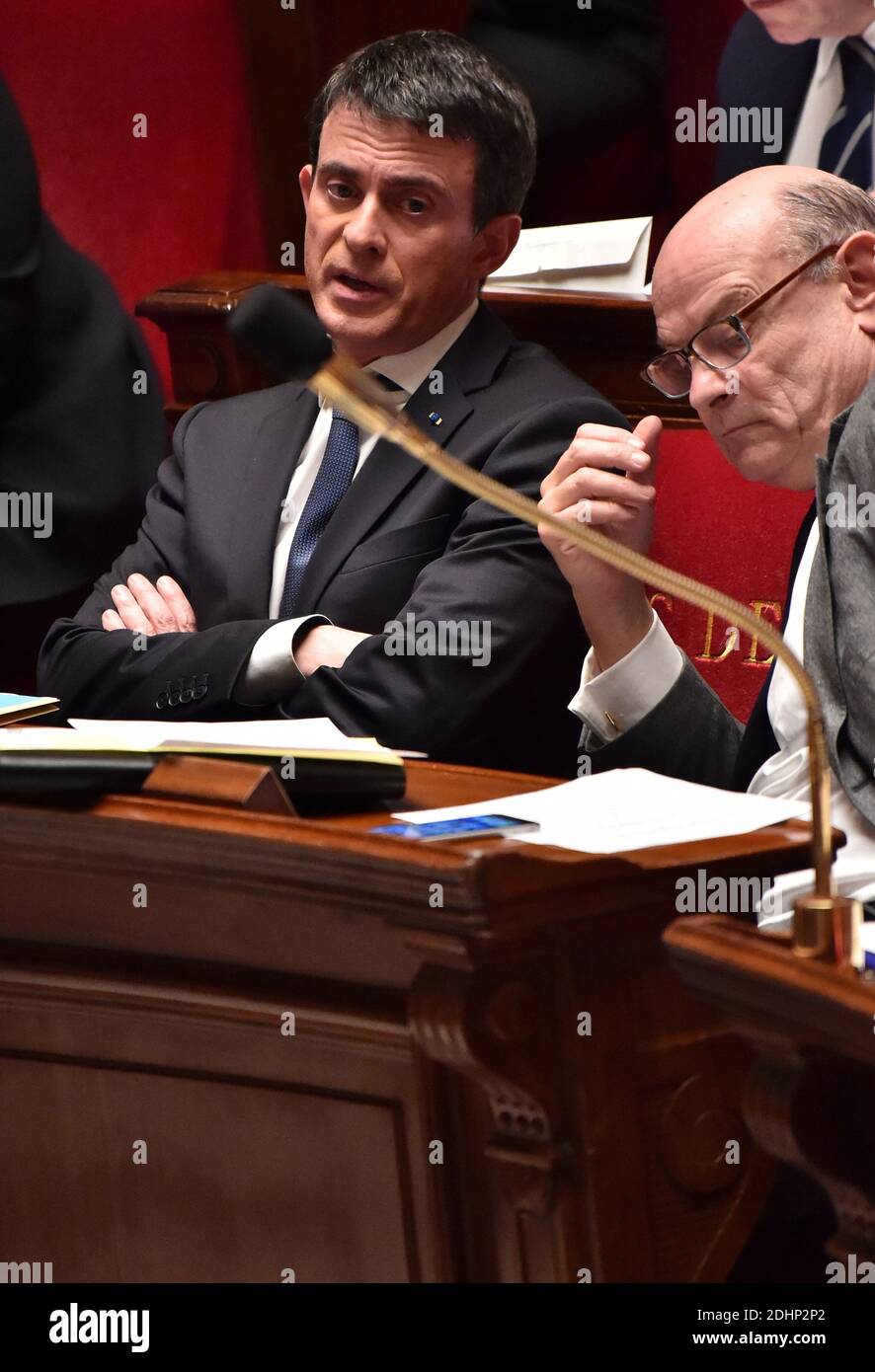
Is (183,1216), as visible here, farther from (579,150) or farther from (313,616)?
(579,150)

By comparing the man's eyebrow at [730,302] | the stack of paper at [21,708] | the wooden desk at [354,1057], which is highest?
the man's eyebrow at [730,302]

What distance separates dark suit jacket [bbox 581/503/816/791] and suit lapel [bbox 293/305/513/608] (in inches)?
19.5

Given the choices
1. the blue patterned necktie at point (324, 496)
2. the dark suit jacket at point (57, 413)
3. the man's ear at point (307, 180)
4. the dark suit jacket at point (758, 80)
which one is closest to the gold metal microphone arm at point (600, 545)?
the blue patterned necktie at point (324, 496)

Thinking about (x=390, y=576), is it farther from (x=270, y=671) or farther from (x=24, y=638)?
(x=24, y=638)

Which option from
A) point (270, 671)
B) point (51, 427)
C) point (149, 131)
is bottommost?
point (270, 671)

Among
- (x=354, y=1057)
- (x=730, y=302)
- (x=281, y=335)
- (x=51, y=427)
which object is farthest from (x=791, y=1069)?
(x=51, y=427)

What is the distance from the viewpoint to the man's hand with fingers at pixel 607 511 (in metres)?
2.27

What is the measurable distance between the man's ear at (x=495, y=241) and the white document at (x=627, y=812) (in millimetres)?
1270

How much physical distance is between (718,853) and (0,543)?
246cm

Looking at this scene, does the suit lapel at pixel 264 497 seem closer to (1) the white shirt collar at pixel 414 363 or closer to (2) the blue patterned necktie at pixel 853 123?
(1) the white shirt collar at pixel 414 363

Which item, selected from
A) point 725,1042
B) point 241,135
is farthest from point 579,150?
point 725,1042

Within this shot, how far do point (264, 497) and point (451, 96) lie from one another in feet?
2.01

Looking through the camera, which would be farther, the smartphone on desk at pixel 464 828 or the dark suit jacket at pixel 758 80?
the dark suit jacket at pixel 758 80

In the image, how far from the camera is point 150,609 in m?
2.76
